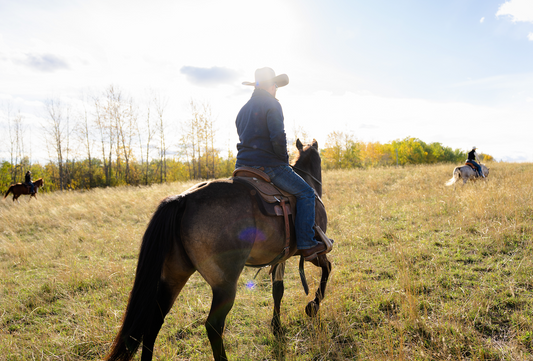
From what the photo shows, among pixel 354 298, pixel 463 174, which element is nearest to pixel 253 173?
pixel 354 298


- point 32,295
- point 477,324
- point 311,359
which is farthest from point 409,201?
point 32,295

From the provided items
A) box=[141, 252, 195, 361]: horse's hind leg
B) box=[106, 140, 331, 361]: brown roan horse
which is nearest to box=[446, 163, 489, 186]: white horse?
box=[106, 140, 331, 361]: brown roan horse

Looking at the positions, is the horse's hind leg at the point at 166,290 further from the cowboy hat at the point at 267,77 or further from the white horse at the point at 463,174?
the white horse at the point at 463,174

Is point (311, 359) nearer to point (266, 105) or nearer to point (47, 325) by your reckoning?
point (266, 105)

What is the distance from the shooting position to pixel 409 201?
10102mm

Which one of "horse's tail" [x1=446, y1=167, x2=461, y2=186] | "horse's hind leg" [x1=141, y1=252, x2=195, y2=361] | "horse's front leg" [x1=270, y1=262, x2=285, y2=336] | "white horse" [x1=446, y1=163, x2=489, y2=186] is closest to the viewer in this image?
"horse's hind leg" [x1=141, y1=252, x2=195, y2=361]

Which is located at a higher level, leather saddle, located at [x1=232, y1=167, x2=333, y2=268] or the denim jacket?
the denim jacket

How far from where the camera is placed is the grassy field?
304 centimetres

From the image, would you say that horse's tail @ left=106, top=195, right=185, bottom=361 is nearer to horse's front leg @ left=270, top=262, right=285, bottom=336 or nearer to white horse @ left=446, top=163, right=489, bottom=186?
horse's front leg @ left=270, top=262, right=285, bottom=336

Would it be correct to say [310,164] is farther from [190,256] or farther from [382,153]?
[382,153]

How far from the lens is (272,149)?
3176mm

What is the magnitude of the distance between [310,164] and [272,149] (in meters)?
1.15

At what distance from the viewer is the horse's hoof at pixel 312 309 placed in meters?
3.62

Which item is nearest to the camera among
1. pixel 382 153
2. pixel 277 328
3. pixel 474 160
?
pixel 277 328
